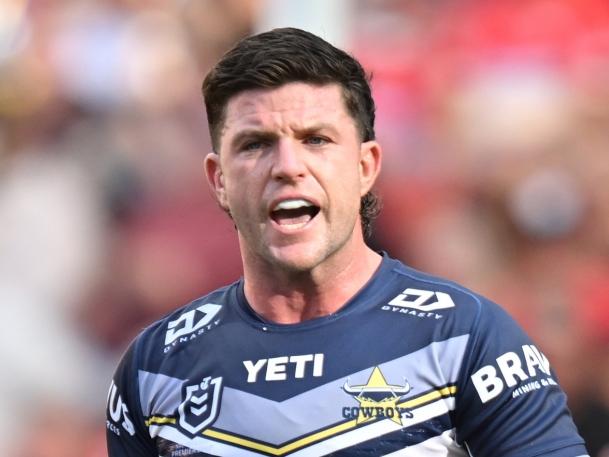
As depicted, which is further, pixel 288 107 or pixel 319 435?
pixel 288 107

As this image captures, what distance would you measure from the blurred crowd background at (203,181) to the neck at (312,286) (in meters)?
1.96

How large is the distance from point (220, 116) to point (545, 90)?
2518 mm

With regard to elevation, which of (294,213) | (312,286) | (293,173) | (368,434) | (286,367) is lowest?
(368,434)

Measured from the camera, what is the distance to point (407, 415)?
99.8 inches

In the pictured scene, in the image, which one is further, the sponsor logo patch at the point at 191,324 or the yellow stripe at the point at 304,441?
the sponsor logo patch at the point at 191,324

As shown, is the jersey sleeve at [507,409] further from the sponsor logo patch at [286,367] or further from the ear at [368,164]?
the ear at [368,164]

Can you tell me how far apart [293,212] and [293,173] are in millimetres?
124

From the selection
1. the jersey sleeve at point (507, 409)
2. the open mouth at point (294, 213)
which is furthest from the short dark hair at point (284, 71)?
the jersey sleeve at point (507, 409)

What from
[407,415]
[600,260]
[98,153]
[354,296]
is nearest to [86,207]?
[98,153]

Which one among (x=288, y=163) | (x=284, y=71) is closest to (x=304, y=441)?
(x=288, y=163)

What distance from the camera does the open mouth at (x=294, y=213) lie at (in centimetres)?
270

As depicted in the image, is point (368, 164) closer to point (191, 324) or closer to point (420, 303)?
point (420, 303)

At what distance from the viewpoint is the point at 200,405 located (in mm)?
2723

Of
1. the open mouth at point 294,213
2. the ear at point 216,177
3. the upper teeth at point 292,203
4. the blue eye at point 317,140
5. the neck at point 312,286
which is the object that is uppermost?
the blue eye at point 317,140
